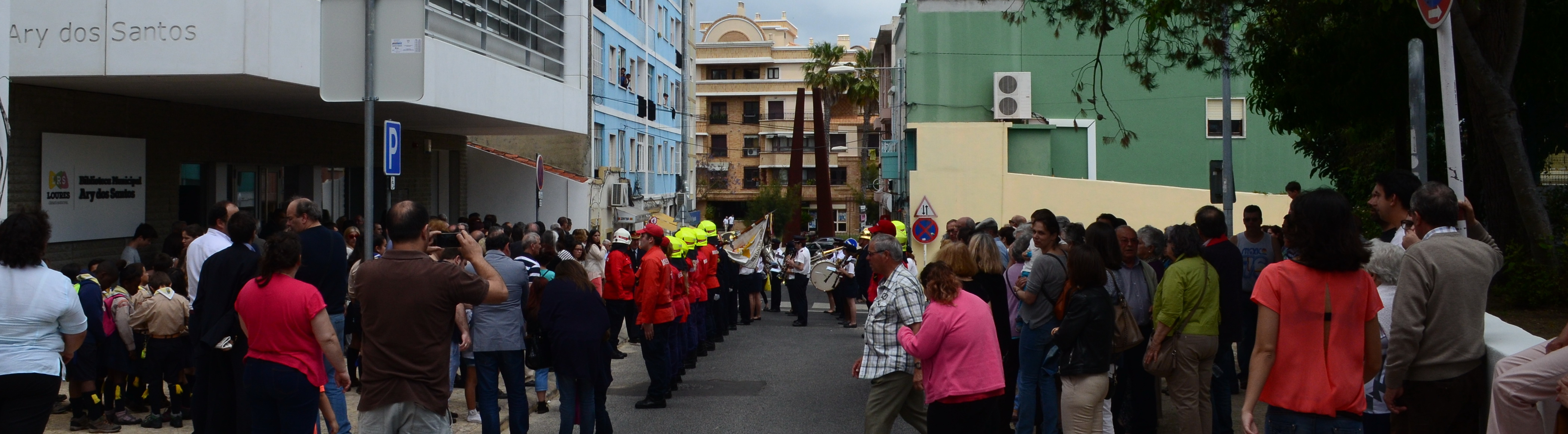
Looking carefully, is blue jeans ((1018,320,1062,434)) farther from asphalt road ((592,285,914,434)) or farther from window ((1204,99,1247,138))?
window ((1204,99,1247,138))

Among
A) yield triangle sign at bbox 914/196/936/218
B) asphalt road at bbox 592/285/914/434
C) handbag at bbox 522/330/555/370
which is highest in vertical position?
yield triangle sign at bbox 914/196/936/218

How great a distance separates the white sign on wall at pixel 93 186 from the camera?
12.3 m

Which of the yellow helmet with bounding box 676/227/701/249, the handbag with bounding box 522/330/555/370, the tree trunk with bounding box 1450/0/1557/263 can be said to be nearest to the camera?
the handbag with bounding box 522/330/555/370

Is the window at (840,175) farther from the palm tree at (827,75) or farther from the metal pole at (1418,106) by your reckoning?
the metal pole at (1418,106)

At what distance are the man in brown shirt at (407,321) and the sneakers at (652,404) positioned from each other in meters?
4.81

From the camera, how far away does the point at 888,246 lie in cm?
674

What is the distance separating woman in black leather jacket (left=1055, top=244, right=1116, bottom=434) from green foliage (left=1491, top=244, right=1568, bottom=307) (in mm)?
4668

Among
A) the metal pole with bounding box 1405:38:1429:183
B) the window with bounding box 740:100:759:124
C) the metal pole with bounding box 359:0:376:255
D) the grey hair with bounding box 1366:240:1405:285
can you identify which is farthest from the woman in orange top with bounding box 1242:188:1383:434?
the window with bounding box 740:100:759:124

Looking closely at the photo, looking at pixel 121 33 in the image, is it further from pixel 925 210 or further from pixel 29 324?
pixel 925 210

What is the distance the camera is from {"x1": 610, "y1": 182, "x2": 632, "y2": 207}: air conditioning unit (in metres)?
36.5

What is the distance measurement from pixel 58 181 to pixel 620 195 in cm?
2497

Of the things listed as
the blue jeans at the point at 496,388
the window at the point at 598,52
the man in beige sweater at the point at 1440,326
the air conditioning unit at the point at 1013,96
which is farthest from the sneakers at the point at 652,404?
the window at the point at 598,52

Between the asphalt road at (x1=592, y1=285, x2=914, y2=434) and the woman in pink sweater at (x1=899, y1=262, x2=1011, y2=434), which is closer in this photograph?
the woman in pink sweater at (x1=899, y1=262, x2=1011, y2=434)

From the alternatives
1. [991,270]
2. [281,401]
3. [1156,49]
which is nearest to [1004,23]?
[1156,49]
